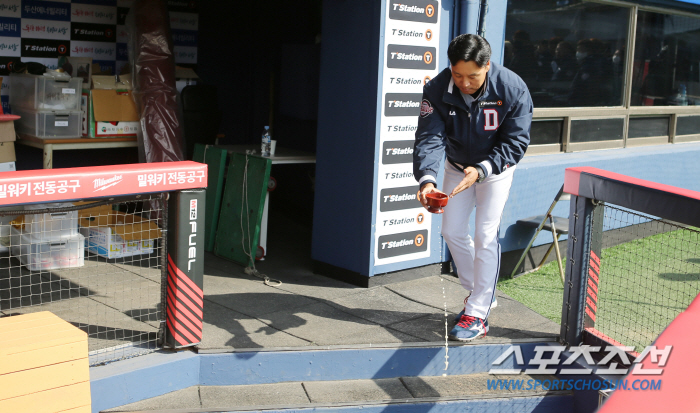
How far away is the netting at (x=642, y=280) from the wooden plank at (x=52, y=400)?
10.1 ft

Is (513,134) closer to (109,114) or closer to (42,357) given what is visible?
(42,357)

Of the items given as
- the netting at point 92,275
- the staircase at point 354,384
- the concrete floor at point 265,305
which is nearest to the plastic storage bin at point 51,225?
the netting at point 92,275

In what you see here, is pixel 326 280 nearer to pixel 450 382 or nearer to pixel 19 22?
pixel 450 382

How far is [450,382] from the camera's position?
4176 mm

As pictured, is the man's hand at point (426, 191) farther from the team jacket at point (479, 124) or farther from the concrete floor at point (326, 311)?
the concrete floor at point (326, 311)

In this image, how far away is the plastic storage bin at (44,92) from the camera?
5.84m

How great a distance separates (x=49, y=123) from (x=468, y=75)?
3820 millimetres

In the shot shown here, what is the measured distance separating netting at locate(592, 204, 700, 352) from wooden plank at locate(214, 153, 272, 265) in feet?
8.80

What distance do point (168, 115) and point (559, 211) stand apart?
154 inches

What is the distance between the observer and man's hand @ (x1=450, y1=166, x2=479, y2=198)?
4.02 metres

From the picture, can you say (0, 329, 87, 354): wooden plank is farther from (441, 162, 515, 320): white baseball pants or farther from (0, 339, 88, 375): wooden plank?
(441, 162, 515, 320): white baseball pants

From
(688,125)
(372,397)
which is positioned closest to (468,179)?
(372,397)

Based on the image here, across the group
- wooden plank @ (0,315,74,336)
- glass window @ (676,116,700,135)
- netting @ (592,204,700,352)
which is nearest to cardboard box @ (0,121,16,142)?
wooden plank @ (0,315,74,336)

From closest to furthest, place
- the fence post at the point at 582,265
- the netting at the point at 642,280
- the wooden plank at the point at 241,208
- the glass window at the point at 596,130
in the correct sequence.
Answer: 1. the fence post at the point at 582,265
2. the netting at the point at 642,280
3. the wooden plank at the point at 241,208
4. the glass window at the point at 596,130
